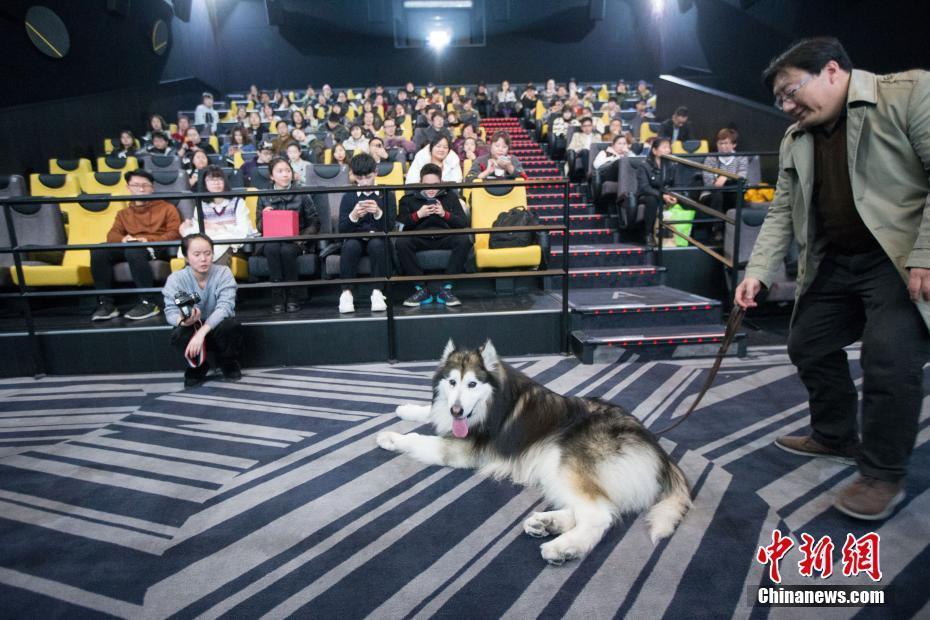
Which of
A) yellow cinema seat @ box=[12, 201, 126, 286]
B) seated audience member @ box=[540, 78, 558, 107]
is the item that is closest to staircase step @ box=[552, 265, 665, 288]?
yellow cinema seat @ box=[12, 201, 126, 286]

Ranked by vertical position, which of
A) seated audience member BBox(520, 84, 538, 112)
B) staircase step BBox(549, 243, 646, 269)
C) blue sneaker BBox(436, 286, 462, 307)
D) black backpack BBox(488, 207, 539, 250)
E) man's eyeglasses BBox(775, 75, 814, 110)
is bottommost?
blue sneaker BBox(436, 286, 462, 307)

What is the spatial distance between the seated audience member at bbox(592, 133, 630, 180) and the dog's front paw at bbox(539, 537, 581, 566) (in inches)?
179

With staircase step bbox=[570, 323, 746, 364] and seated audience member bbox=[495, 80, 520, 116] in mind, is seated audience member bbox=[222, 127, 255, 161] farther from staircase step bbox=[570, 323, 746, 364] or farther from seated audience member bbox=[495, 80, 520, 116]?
staircase step bbox=[570, 323, 746, 364]

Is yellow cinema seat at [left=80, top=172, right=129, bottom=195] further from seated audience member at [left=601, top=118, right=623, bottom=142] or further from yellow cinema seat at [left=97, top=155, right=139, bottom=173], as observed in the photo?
seated audience member at [left=601, top=118, right=623, bottom=142]

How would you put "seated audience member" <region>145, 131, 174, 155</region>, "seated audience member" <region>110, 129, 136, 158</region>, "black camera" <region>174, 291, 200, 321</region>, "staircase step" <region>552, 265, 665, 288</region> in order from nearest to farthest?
"black camera" <region>174, 291, 200, 321</region> → "staircase step" <region>552, 265, 665, 288</region> → "seated audience member" <region>145, 131, 174, 155</region> → "seated audience member" <region>110, 129, 136, 158</region>

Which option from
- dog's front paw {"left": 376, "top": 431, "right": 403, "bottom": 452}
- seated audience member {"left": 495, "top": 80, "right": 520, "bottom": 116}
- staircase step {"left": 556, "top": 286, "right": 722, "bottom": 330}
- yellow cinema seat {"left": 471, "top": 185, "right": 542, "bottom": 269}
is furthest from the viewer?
seated audience member {"left": 495, "top": 80, "right": 520, "bottom": 116}

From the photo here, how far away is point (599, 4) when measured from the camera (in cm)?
1590

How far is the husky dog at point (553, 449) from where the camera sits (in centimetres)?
183

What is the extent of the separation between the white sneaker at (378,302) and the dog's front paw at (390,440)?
1.52 meters

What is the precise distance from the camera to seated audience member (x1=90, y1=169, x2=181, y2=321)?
3.98m

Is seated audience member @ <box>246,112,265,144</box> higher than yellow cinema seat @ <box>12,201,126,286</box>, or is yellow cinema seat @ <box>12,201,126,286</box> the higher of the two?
seated audience member @ <box>246,112,265,144</box>

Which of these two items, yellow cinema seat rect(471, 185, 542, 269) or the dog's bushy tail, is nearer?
the dog's bushy tail

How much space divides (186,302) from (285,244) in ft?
3.18

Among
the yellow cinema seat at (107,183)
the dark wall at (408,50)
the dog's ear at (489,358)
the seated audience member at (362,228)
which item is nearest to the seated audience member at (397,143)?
the yellow cinema seat at (107,183)
